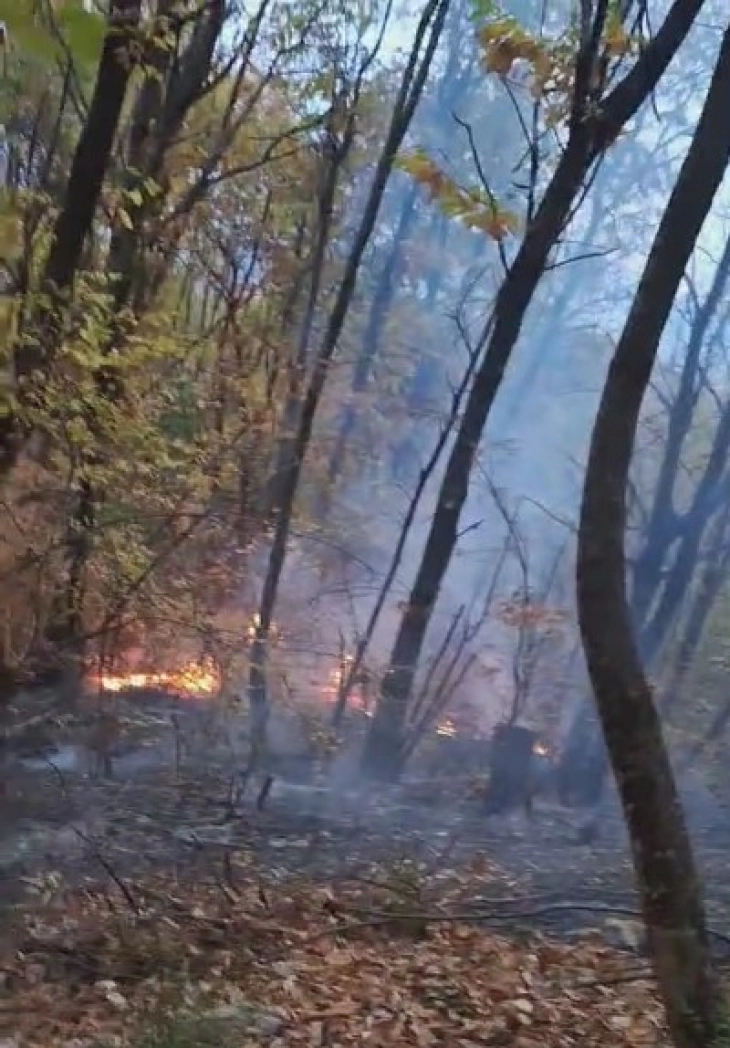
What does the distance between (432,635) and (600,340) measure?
14618 mm

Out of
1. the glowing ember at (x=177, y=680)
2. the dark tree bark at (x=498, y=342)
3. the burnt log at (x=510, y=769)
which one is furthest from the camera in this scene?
the burnt log at (x=510, y=769)

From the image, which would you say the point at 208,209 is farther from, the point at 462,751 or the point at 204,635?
the point at 462,751

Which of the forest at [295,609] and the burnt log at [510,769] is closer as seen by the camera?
the forest at [295,609]

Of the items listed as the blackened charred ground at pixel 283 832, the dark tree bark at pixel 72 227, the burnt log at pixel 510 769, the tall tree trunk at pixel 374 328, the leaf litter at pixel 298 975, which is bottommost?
the leaf litter at pixel 298 975

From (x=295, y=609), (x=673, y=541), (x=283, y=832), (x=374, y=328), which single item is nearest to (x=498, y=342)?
(x=295, y=609)

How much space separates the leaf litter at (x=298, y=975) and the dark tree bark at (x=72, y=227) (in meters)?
3.32

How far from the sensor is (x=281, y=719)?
13.0m

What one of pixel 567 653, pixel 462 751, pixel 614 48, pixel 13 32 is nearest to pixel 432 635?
pixel 567 653

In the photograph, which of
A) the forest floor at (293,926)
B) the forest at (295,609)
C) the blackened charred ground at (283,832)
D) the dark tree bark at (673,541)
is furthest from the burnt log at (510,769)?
the dark tree bark at (673,541)

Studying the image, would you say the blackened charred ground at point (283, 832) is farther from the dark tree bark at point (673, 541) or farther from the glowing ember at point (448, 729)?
the dark tree bark at point (673, 541)

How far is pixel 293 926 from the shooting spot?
745cm

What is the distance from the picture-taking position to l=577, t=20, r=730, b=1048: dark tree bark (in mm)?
4828

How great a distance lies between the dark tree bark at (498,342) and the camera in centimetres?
985

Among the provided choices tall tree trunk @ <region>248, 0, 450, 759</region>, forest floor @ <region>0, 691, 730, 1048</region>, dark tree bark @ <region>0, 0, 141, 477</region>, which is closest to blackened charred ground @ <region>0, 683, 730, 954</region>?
forest floor @ <region>0, 691, 730, 1048</region>
